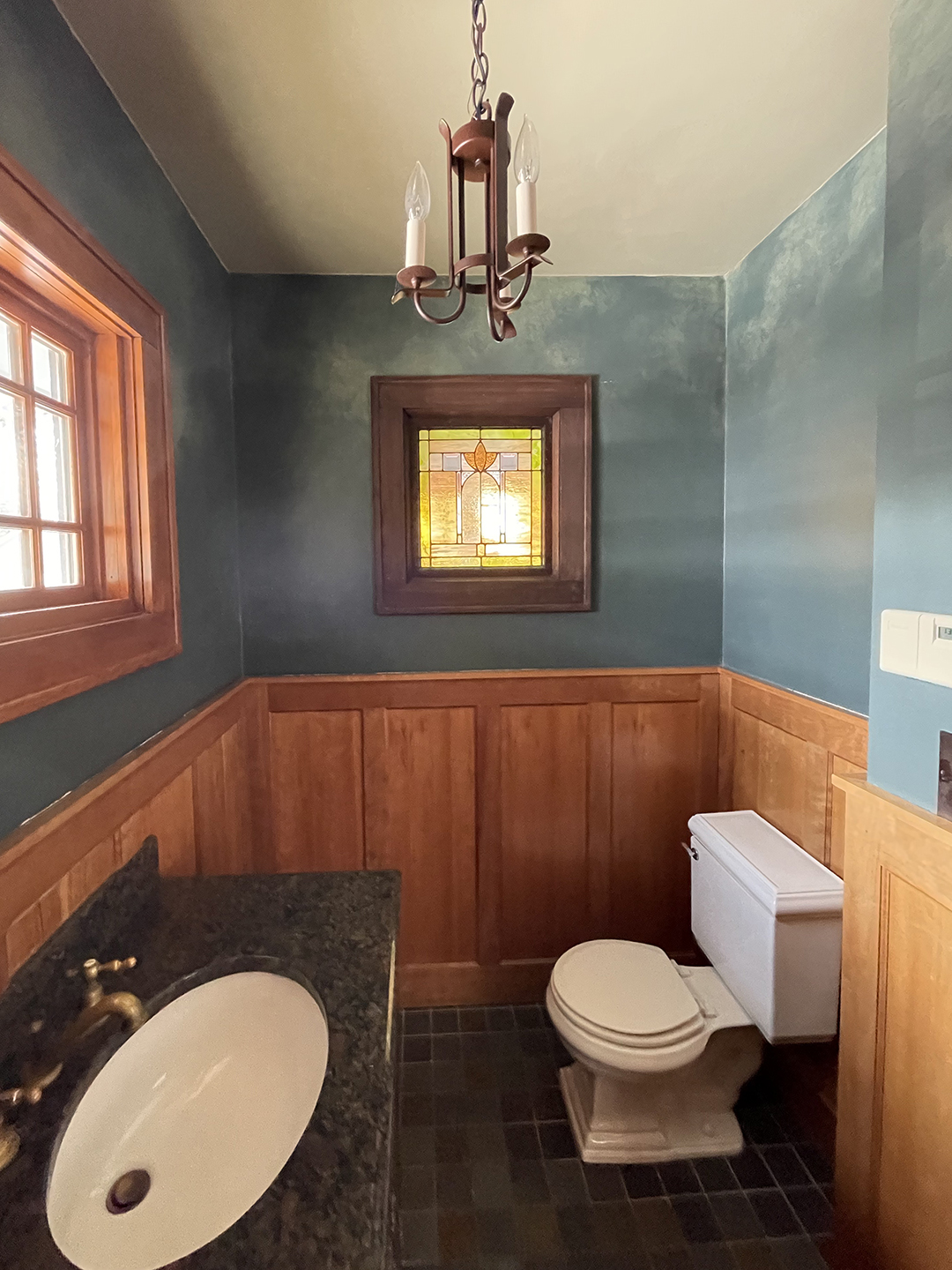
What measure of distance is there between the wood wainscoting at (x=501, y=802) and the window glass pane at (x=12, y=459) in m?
1.16

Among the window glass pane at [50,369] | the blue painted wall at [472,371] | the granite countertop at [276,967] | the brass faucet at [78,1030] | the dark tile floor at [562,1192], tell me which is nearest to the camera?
the granite countertop at [276,967]

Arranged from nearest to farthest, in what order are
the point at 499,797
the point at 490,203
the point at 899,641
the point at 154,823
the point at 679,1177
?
the point at 490,203, the point at 899,641, the point at 154,823, the point at 679,1177, the point at 499,797

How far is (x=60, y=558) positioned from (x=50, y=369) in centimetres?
36

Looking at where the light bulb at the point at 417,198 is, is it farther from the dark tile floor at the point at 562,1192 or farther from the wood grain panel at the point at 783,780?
the dark tile floor at the point at 562,1192

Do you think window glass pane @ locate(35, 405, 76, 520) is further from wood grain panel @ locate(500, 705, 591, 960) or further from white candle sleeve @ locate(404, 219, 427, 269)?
wood grain panel @ locate(500, 705, 591, 960)

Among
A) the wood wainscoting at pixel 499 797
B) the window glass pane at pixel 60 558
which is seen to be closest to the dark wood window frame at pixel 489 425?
the wood wainscoting at pixel 499 797

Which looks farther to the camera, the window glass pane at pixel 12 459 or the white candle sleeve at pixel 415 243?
the window glass pane at pixel 12 459

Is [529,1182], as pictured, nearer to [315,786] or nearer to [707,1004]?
[707,1004]

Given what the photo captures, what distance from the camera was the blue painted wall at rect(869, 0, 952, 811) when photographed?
1086 millimetres

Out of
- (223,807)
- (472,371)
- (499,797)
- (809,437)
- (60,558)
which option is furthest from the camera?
(499,797)

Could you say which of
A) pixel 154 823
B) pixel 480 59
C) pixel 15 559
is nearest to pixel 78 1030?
pixel 154 823

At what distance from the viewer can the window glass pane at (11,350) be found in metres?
1.11

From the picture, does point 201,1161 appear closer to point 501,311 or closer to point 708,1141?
point 501,311

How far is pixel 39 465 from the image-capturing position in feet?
3.97
